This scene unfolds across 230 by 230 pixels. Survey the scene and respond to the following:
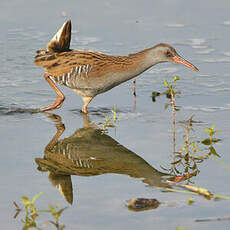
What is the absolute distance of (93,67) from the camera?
8.24 m

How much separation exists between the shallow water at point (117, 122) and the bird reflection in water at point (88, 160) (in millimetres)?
10

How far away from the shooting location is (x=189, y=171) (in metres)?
5.79

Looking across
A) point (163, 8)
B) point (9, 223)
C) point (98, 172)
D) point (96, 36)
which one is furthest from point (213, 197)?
point (163, 8)

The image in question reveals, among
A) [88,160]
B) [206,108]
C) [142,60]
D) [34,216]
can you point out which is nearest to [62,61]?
[142,60]

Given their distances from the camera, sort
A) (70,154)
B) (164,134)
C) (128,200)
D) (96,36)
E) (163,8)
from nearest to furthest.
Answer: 1. (128,200)
2. (70,154)
3. (164,134)
4. (96,36)
5. (163,8)

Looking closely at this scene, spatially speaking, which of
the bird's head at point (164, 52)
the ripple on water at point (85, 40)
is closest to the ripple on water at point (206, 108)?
the bird's head at point (164, 52)

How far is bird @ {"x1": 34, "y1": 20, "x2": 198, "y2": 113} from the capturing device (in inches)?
323

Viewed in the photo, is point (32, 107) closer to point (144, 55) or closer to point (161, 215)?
point (144, 55)

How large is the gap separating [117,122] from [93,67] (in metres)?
1.08

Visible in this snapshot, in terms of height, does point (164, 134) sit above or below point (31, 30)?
below

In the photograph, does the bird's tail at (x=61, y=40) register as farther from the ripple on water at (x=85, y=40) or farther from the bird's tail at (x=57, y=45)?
the ripple on water at (x=85, y=40)

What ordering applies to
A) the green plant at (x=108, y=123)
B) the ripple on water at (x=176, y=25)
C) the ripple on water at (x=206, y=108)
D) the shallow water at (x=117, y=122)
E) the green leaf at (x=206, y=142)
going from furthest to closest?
the ripple on water at (x=176, y=25)
the ripple on water at (x=206, y=108)
the green plant at (x=108, y=123)
the green leaf at (x=206, y=142)
the shallow water at (x=117, y=122)

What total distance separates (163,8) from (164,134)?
636cm

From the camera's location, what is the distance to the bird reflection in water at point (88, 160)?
18.4 ft
